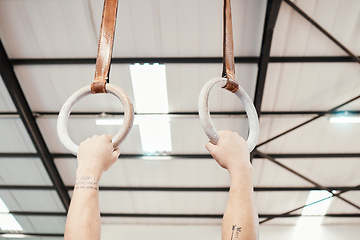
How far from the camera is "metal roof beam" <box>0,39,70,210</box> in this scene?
237 inches

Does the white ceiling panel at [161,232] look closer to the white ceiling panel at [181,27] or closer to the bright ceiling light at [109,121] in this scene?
the bright ceiling light at [109,121]

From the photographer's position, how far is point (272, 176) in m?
8.16

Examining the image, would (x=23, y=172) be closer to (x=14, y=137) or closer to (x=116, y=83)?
(x=14, y=137)

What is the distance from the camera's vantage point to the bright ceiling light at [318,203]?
8602mm

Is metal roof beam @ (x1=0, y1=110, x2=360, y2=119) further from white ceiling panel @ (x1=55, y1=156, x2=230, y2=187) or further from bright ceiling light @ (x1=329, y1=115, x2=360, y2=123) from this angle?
white ceiling panel @ (x1=55, y1=156, x2=230, y2=187)

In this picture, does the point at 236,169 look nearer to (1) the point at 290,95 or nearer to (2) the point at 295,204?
(1) the point at 290,95

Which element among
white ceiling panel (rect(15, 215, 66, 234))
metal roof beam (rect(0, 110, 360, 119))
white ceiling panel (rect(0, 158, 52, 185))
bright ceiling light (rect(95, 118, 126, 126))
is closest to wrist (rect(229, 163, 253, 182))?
metal roof beam (rect(0, 110, 360, 119))

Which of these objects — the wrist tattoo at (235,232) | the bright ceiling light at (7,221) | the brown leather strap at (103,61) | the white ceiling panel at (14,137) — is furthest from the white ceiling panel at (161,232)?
the wrist tattoo at (235,232)

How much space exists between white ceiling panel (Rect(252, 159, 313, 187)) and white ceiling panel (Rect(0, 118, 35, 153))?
5.29 m

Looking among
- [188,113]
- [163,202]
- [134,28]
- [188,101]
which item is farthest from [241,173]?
[163,202]

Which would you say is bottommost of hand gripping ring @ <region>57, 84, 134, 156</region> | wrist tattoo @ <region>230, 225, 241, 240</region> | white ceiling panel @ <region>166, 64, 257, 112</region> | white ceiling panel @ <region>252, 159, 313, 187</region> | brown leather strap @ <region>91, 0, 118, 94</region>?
wrist tattoo @ <region>230, 225, 241, 240</region>

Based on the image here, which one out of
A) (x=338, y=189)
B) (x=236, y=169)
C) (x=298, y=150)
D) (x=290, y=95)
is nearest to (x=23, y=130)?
(x=290, y=95)

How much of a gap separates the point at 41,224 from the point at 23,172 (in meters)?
2.70

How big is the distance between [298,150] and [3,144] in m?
6.81
